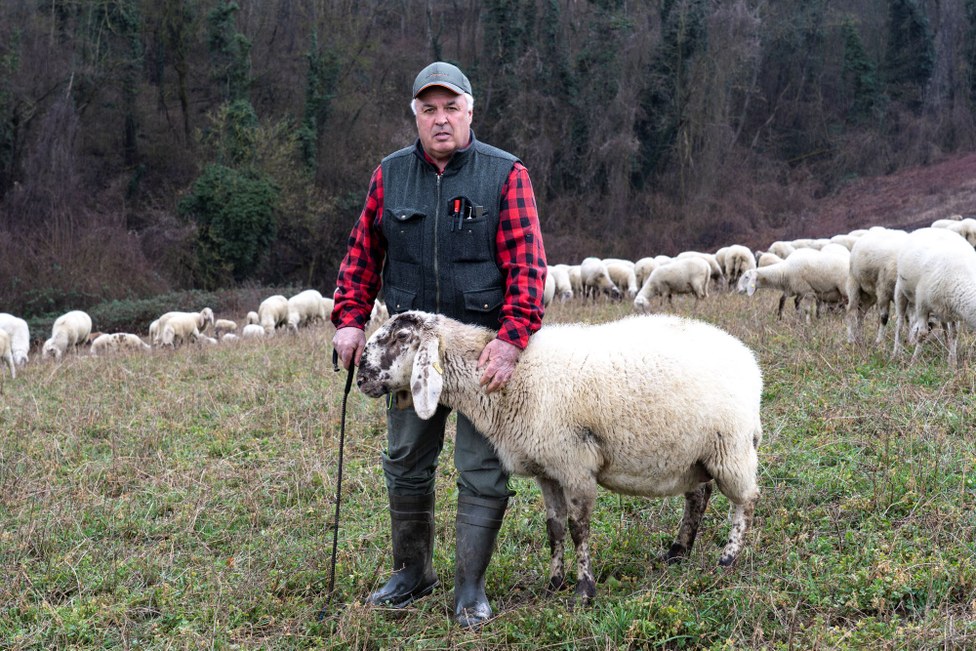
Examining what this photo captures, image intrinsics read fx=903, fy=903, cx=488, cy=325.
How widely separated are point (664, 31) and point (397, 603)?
36.4 meters

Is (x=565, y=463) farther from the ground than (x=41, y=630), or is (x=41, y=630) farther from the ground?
(x=565, y=463)

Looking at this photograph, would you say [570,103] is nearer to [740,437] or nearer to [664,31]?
[664,31]

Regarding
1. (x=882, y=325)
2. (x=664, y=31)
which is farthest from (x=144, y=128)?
(x=882, y=325)

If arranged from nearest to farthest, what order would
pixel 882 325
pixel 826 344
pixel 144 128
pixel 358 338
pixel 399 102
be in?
pixel 358 338, pixel 826 344, pixel 882 325, pixel 144 128, pixel 399 102

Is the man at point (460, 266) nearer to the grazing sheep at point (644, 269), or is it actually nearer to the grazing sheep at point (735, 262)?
the grazing sheep at point (735, 262)

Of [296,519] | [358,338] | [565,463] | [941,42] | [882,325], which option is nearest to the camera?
[565,463]

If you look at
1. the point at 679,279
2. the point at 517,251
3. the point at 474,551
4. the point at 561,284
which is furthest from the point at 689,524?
the point at 561,284

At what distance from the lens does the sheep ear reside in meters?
3.99

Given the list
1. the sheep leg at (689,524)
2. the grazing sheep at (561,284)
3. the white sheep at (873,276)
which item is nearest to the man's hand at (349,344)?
the sheep leg at (689,524)

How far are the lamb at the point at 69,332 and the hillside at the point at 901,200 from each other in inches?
981

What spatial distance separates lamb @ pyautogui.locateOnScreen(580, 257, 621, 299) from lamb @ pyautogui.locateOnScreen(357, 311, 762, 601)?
660 inches

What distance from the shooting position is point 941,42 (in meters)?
43.2

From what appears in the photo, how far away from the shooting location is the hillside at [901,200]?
31.9 metres

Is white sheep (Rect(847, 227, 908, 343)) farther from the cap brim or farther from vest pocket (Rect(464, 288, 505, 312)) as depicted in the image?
the cap brim
